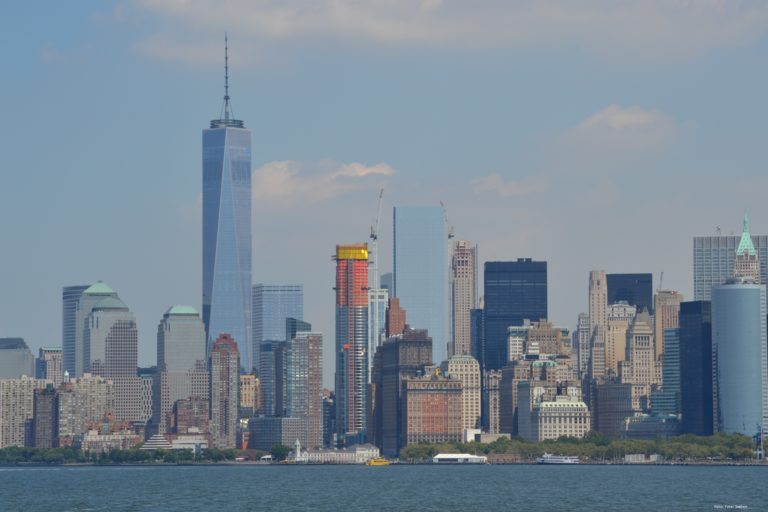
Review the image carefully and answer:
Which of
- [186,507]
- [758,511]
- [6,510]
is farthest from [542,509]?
[6,510]

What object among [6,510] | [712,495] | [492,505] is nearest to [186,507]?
[6,510]

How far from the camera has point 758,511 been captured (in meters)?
158

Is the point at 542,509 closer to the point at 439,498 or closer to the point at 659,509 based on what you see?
the point at 659,509

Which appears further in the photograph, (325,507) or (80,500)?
(80,500)

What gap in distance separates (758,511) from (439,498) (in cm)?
3922

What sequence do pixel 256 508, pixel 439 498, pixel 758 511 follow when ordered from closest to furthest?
pixel 758 511 → pixel 256 508 → pixel 439 498

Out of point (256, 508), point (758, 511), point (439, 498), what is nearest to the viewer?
point (758, 511)

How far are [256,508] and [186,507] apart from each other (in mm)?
6967

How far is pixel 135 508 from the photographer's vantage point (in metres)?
172

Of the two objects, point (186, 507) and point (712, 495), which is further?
point (712, 495)

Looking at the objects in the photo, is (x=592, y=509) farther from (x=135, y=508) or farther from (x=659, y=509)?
(x=135, y=508)


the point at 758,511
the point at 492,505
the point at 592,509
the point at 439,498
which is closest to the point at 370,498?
the point at 439,498

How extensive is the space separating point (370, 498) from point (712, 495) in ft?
112

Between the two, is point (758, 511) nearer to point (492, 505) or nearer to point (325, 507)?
point (492, 505)
